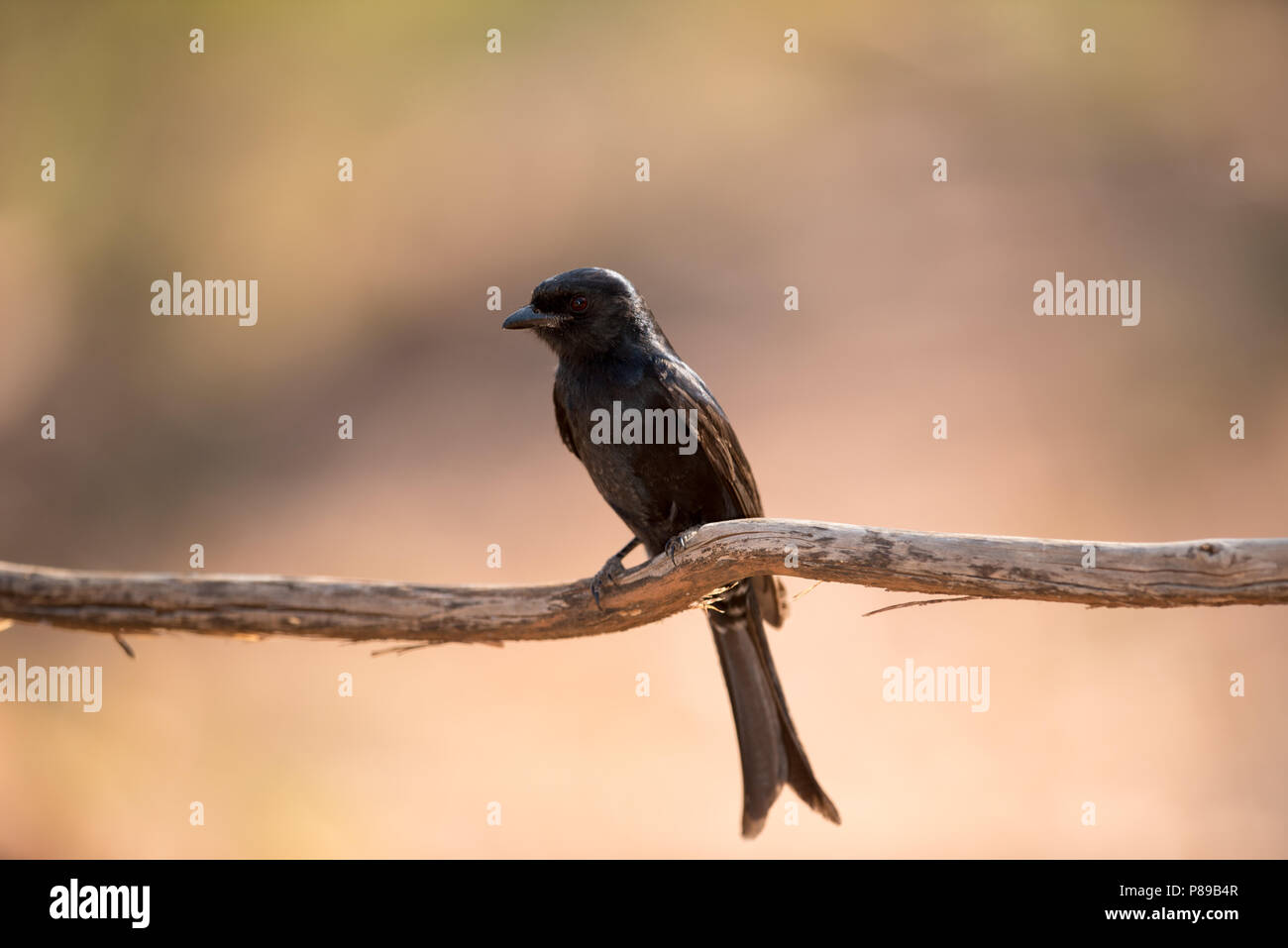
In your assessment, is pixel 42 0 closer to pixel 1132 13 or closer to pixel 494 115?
pixel 494 115

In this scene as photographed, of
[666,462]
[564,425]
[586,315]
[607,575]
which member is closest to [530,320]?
[586,315]

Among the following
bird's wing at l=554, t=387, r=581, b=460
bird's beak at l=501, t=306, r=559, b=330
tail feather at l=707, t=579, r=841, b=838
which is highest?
bird's beak at l=501, t=306, r=559, b=330

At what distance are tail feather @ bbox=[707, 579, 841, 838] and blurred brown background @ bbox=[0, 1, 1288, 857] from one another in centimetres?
252

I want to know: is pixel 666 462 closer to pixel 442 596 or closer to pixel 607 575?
pixel 607 575

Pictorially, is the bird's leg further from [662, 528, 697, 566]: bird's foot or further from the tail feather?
the tail feather

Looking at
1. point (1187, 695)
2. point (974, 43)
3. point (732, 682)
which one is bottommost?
point (1187, 695)

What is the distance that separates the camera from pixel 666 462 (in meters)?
3.54

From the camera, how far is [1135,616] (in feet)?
22.5

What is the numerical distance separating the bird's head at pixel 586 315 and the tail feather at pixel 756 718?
101 centimetres

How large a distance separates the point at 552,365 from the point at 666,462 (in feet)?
22.1

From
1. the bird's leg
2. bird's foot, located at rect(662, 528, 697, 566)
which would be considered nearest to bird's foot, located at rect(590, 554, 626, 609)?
the bird's leg

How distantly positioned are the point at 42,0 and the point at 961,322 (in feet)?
29.4

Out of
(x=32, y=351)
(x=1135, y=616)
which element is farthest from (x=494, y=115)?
(x=1135, y=616)

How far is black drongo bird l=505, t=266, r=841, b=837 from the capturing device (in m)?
3.54
